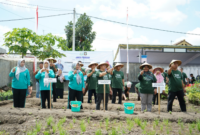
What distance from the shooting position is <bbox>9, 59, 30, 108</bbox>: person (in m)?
5.21

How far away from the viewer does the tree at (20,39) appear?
9.35 metres

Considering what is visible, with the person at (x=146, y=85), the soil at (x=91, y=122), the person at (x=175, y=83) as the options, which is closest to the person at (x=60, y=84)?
the soil at (x=91, y=122)

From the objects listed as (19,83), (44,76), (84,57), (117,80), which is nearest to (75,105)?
(44,76)

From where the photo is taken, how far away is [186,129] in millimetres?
3492

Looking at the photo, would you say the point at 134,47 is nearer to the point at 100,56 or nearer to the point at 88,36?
the point at 100,56

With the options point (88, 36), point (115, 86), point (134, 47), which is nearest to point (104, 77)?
point (115, 86)

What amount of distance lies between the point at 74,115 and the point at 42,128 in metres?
0.97

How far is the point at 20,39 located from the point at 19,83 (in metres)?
5.08

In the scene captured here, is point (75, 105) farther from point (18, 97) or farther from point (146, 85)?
point (146, 85)

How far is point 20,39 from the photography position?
9484mm

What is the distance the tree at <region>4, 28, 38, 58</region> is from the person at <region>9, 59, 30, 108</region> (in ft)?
15.8

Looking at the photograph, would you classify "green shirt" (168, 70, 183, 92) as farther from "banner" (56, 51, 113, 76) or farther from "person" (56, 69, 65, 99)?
"banner" (56, 51, 113, 76)

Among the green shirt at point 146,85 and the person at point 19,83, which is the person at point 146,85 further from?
the person at point 19,83

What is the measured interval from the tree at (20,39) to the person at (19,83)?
4823 mm
